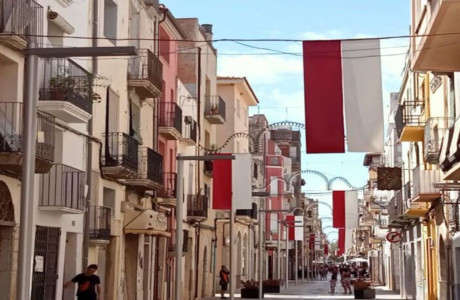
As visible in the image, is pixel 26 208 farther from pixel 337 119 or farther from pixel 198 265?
pixel 198 265

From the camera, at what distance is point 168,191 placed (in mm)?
34781

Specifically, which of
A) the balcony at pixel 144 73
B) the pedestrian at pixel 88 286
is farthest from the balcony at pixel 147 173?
the pedestrian at pixel 88 286

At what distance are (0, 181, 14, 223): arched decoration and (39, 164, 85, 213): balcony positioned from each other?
1.59 m

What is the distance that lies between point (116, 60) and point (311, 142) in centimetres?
1202

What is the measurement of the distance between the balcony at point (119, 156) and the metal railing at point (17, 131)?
20.1ft

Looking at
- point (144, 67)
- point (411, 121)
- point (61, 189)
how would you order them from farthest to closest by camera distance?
1. point (411, 121)
2. point (144, 67)
3. point (61, 189)

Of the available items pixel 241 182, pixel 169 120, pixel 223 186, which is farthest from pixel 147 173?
pixel 169 120

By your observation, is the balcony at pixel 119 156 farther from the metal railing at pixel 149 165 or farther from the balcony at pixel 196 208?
the balcony at pixel 196 208

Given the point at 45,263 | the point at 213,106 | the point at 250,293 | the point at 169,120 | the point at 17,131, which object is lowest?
the point at 250,293

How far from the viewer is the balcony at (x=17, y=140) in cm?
1800

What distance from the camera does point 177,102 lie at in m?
38.5

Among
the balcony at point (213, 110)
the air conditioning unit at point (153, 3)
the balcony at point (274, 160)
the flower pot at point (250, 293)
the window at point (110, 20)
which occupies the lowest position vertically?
the flower pot at point (250, 293)

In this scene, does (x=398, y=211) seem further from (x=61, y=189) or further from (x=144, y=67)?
(x=61, y=189)

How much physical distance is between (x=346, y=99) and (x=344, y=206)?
2551 cm
